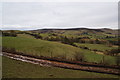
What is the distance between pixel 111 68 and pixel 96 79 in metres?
10.9

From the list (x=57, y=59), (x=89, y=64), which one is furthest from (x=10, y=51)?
(x=89, y=64)

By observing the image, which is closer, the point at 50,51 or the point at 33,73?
the point at 33,73

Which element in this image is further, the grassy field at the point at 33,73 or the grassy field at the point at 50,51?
the grassy field at the point at 50,51

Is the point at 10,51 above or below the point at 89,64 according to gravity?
above

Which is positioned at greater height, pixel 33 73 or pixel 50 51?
pixel 50 51

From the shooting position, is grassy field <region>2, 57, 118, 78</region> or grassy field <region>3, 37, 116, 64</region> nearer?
A: grassy field <region>2, 57, 118, 78</region>

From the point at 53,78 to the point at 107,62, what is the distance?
60.1ft

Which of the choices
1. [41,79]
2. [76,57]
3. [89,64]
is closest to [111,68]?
[89,64]

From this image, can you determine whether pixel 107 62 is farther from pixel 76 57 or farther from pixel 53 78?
pixel 53 78

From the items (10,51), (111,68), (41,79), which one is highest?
(10,51)

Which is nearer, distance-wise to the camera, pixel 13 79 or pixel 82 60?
pixel 13 79

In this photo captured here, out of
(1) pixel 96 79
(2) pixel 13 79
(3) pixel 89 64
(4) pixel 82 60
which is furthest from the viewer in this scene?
(4) pixel 82 60

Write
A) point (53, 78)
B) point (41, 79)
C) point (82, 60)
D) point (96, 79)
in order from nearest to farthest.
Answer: point (41, 79)
point (53, 78)
point (96, 79)
point (82, 60)

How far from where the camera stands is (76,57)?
28.8 meters
